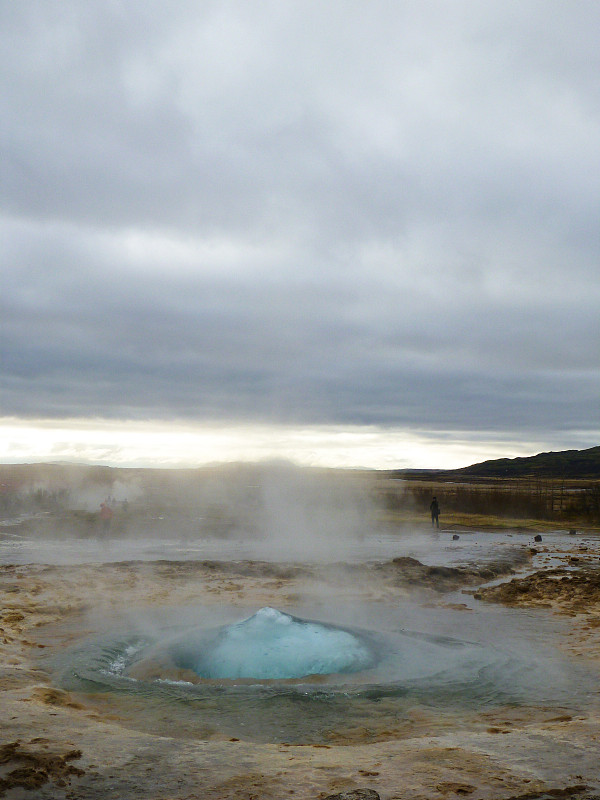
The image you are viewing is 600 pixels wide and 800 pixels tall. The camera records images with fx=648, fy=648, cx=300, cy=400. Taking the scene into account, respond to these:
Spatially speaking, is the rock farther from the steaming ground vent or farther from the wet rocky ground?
the steaming ground vent

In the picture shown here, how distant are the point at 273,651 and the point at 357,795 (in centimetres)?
434

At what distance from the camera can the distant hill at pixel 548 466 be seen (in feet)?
350

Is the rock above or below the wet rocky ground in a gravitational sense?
above

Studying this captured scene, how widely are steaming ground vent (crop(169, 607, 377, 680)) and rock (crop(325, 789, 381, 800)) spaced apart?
3.78 meters

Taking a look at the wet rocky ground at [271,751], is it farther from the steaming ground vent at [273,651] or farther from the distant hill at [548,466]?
the distant hill at [548,466]

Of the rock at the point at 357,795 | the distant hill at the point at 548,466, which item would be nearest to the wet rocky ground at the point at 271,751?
the rock at the point at 357,795

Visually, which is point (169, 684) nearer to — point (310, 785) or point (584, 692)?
point (310, 785)

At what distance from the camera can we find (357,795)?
12.7 ft

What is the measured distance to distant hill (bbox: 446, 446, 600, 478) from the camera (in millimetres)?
106812

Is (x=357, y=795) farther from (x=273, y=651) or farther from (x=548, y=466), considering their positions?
(x=548, y=466)

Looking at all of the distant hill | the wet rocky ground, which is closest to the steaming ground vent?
the wet rocky ground

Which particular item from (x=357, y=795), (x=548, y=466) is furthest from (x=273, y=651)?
(x=548, y=466)

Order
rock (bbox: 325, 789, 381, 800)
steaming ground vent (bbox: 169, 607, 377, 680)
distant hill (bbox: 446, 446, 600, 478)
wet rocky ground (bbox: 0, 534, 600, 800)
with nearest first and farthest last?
rock (bbox: 325, 789, 381, 800), wet rocky ground (bbox: 0, 534, 600, 800), steaming ground vent (bbox: 169, 607, 377, 680), distant hill (bbox: 446, 446, 600, 478)

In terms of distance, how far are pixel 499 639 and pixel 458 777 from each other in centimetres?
555
